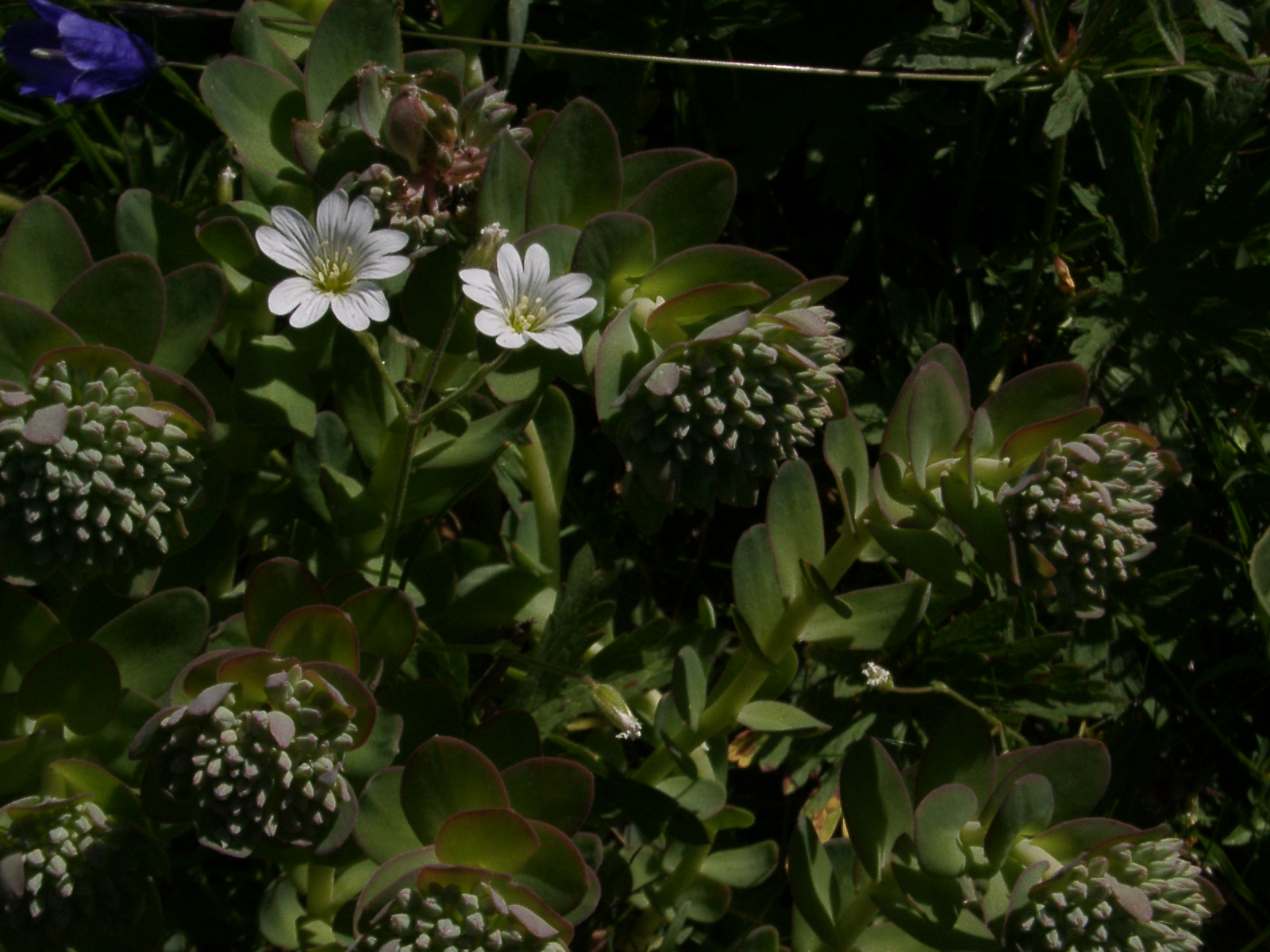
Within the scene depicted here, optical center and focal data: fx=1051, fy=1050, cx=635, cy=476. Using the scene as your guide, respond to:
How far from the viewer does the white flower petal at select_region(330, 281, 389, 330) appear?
1.73 metres

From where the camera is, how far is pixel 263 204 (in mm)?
2076

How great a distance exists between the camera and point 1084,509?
176cm

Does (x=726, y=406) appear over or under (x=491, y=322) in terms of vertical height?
under

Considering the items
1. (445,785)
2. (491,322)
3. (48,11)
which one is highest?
(48,11)

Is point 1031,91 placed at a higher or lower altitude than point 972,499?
higher

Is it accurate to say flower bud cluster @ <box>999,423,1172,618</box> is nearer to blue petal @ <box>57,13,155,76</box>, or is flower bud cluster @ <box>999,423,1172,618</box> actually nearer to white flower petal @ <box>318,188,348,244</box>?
white flower petal @ <box>318,188,348,244</box>

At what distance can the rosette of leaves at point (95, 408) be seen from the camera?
1644 mm

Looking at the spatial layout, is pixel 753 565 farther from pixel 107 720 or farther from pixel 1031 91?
pixel 1031 91

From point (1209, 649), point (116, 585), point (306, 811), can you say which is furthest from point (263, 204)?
point (1209, 649)

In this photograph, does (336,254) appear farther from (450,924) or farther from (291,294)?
(450,924)

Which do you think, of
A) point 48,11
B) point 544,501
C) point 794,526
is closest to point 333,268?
point 544,501

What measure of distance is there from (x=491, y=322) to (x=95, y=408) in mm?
648

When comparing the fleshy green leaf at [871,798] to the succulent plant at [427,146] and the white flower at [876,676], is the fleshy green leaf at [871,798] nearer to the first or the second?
the white flower at [876,676]

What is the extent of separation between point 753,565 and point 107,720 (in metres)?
1.23
